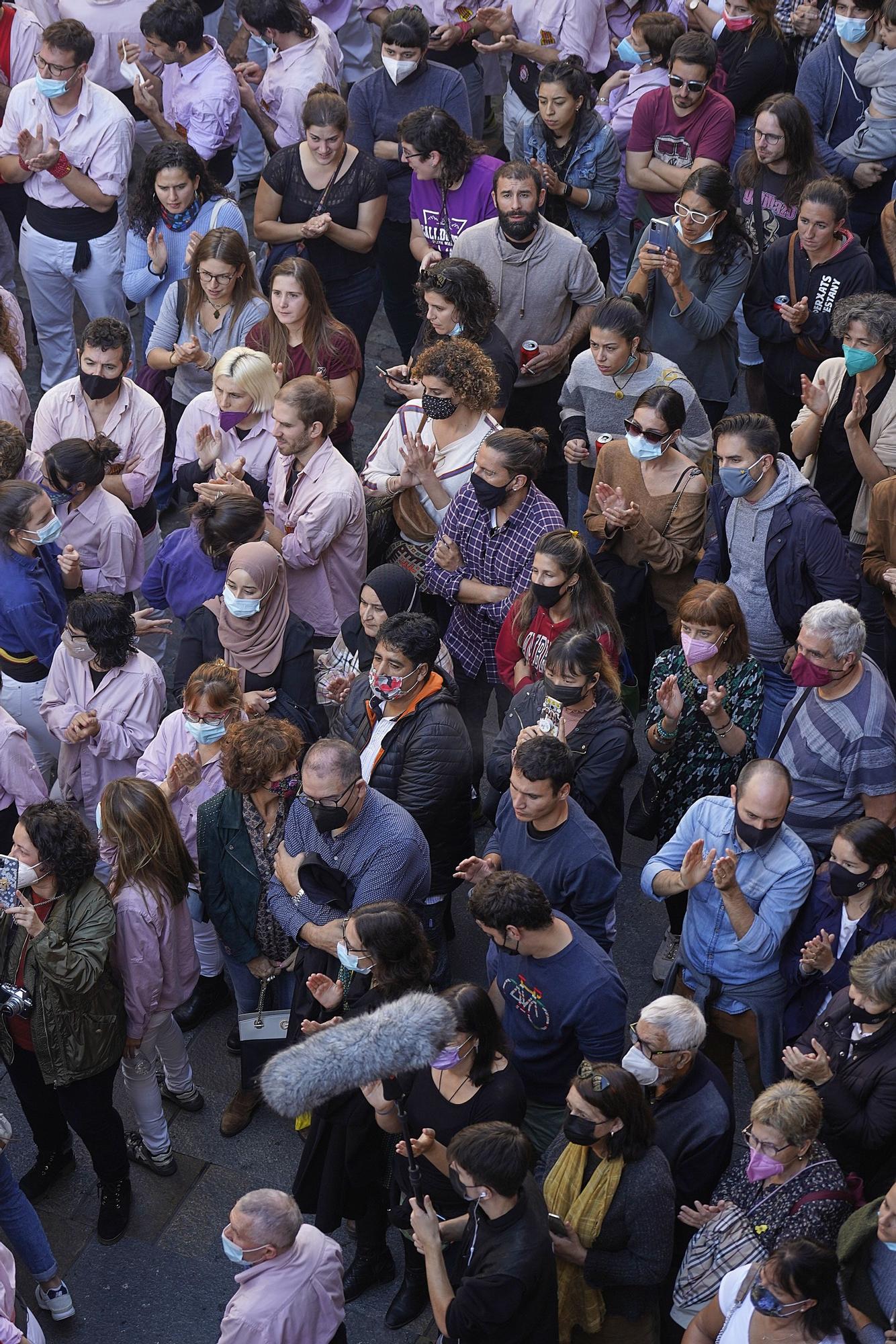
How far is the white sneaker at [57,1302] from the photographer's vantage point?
5426 millimetres

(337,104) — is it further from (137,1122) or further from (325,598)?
(137,1122)

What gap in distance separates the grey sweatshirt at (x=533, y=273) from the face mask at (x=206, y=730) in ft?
10.3

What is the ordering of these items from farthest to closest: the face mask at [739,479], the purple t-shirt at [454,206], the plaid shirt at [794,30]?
the plaid shirt at [794,30] < the purple t-shirt at [454,206] < the face mask at [739,479]

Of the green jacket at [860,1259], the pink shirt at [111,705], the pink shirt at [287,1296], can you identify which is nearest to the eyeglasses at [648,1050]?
the green jacket at [860,1259]

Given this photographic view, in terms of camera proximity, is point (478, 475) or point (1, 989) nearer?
point (1, 989)

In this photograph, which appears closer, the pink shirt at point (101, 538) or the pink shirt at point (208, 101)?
the pink shirt at point (101, 538)

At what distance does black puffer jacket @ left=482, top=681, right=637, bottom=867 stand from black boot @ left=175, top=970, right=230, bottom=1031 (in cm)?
158

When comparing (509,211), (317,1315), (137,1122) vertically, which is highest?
(509,211)

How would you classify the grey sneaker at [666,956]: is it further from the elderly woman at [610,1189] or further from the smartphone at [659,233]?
the smartphone at [659,233]

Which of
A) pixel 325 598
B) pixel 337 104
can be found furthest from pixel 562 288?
pixel 325 598

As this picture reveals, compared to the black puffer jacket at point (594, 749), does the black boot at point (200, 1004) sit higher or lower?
lower

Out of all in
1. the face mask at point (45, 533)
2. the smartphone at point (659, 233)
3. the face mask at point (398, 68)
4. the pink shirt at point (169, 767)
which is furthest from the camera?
the face mask at point (398, 68)

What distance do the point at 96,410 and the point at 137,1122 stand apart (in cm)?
349

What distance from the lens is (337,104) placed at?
8.35 metres
